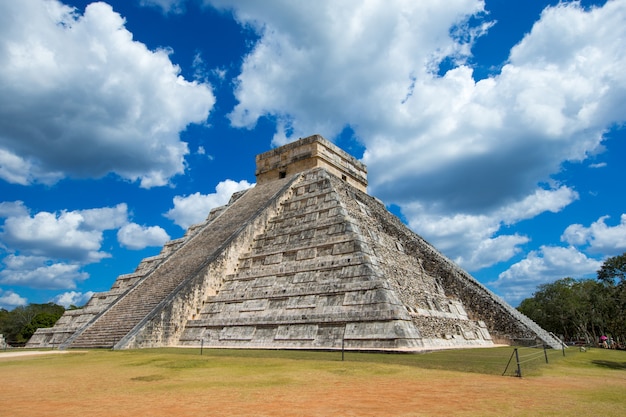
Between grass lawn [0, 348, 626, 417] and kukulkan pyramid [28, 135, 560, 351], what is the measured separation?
1.47m

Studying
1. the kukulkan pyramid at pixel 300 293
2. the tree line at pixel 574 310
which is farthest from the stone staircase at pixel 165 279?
the tree line at pixel 574 310

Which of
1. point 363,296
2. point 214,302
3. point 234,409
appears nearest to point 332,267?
point 363,296

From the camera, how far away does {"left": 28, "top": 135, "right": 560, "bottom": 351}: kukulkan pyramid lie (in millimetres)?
10953

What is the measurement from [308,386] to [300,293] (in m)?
5.96

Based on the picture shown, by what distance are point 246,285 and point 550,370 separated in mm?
8705

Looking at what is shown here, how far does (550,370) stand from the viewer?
335 inches

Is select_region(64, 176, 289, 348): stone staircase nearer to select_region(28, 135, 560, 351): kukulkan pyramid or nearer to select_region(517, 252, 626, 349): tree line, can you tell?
select_region(28, 135, 560, 351): kukulkan pyramid

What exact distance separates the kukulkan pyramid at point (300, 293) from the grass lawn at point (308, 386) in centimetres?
147

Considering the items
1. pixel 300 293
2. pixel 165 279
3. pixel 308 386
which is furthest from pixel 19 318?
pixel 308 386

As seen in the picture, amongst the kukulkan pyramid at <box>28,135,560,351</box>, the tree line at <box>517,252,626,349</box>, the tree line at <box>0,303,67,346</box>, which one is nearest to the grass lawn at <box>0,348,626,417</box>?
A: the kukulkan pyramid at <box>28,135,560,351</box>

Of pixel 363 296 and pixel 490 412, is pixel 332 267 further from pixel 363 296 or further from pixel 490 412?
pixel 490 412

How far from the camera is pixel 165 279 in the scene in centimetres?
1548

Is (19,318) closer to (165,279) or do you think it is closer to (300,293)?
(165,279)

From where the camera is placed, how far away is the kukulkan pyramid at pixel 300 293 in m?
11.0
